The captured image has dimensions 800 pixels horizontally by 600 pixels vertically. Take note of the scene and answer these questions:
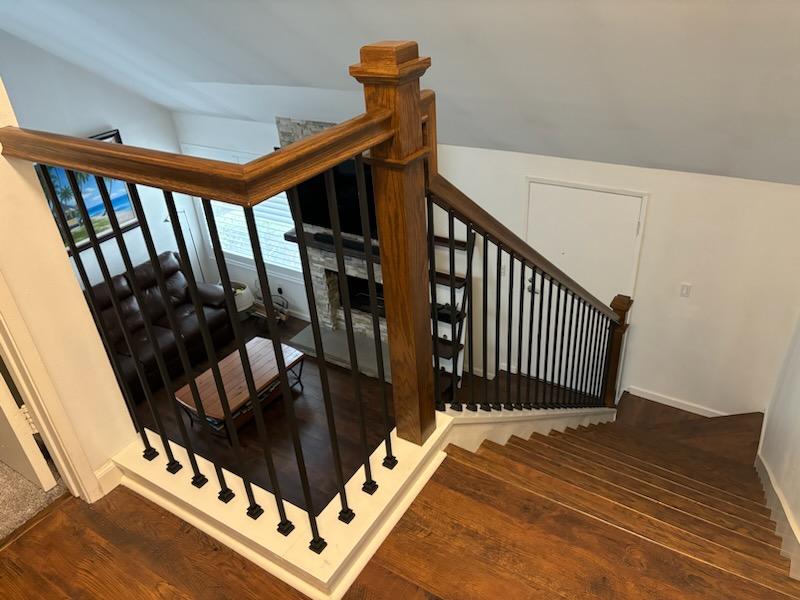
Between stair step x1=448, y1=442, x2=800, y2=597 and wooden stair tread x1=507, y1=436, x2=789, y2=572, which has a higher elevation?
stair step x1=448, y1=442, x2=800, y2=597

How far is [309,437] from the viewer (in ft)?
17.0

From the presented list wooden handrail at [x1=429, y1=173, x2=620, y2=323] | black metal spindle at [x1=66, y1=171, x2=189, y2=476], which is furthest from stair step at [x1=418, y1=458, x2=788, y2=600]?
wooden handrail at [x1=429, y1=173, x2=620, y2=323]

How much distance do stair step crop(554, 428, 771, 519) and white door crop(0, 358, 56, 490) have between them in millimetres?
2465

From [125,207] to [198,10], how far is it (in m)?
3.35

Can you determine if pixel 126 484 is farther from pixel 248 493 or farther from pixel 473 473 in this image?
pixel 473 473

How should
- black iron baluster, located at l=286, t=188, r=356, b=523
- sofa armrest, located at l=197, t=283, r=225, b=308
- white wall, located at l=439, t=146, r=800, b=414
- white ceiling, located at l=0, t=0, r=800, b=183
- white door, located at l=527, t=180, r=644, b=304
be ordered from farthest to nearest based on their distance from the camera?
sofa armrest, located at l=197, t=283, r=225, b=308 < white door, located at l=527, t=180, r=644, b=304 < white wall, located at l=439, t=146, r=800, b=414 < white ceiling, located at l=0, t=0, r=800, b=183 < black iron baluster, located at l=286, t=188, r=356, b=523

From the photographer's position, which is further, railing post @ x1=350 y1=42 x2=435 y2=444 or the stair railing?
the stair railing

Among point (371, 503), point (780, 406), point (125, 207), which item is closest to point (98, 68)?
point (125, 207)

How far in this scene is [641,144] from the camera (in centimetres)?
391

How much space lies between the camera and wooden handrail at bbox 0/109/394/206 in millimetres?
961

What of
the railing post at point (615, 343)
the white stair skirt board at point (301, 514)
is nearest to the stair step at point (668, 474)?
the railing post at point (615, 343)

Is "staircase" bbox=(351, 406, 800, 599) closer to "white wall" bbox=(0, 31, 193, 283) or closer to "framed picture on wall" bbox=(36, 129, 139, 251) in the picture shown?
"framed picture on wall" bbox=(36, 129, 139, 251)

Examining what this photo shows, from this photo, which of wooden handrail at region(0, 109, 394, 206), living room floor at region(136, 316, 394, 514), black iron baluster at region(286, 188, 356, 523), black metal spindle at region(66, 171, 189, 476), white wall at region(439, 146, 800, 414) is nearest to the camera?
wooden handrail at region(0, 109, 394, 206)

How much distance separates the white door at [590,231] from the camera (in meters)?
4.52
